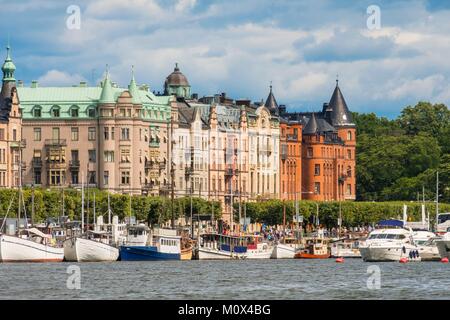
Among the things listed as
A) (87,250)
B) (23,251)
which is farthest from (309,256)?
(23,251)

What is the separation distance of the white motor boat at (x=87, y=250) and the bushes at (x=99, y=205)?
981 inches

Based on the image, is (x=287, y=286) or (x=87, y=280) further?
(x=87, y=280)

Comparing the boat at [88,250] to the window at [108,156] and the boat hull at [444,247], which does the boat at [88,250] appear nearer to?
the boat hull at [444,247]

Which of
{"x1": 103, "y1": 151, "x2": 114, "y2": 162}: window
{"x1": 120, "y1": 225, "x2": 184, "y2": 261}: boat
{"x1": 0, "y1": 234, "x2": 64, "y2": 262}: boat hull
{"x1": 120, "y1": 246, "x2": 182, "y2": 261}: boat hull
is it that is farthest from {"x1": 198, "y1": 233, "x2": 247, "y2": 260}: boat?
{"x1": 103, "y1": 151, "x2": 114, "y2": 162}: window

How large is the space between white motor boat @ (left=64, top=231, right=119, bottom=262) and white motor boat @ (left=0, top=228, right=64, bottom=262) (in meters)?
0.63

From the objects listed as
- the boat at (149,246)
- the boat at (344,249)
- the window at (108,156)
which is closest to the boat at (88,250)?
the boat at (149,246)

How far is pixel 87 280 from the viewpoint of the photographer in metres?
89.8

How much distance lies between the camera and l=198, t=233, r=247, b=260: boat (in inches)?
5369

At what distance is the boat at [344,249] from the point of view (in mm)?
149500

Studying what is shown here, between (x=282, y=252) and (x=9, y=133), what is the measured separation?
44.7 metres
